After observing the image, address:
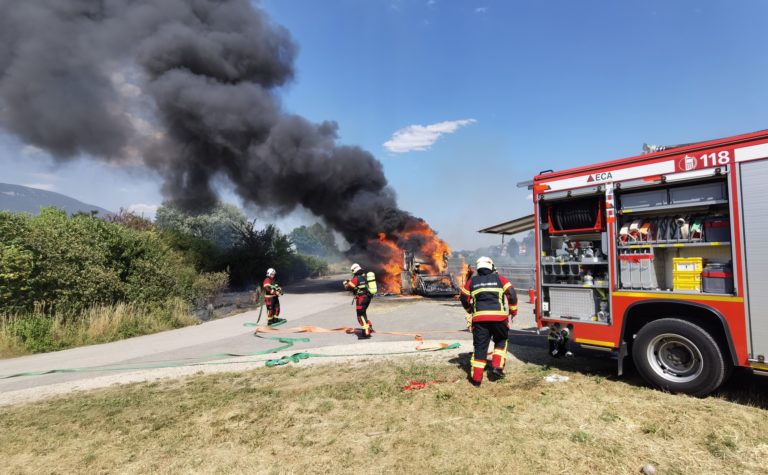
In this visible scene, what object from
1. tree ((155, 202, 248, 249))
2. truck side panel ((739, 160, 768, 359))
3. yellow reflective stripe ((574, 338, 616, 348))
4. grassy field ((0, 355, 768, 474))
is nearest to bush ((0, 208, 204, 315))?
grassy field ((0, 355, 768, 474))

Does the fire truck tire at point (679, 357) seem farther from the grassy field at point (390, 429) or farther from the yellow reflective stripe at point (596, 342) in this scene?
the yellow reflective stripe at point (596, 342)

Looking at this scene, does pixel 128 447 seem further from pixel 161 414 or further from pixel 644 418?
pixel 644 418

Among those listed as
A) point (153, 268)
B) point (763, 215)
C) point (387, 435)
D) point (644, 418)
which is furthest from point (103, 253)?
point (763, 215)

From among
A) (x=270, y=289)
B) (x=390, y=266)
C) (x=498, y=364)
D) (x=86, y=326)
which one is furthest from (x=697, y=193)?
(x=390, y=266)

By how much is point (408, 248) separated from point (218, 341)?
12.3 m

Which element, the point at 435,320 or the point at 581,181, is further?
the point at 435,320

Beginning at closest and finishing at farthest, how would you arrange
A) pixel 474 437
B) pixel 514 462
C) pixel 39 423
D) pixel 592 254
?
pixel 514 462
pixel 474 437
pixel 39 423
pixel 592 254

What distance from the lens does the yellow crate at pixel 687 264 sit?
15.2 ft

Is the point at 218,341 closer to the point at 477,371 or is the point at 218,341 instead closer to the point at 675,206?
the point at 477,371

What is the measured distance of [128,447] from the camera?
386 centimetres

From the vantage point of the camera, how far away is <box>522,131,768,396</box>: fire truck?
4227mm

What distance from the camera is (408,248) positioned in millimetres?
20438

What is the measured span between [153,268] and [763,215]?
13048 mm

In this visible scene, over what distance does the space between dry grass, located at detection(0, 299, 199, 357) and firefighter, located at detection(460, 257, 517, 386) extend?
878 centimetres
